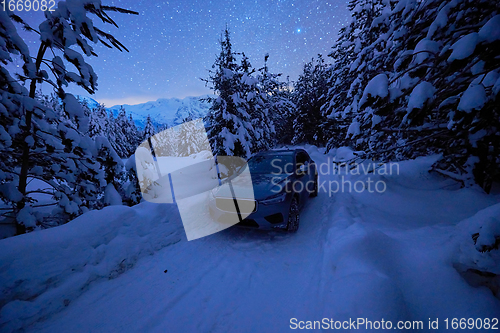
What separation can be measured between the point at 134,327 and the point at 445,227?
516 centimetres

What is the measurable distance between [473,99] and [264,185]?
11.5 feet

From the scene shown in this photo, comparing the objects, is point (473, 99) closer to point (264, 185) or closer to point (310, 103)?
point (264, 185)

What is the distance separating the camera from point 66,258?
2939 millimetres

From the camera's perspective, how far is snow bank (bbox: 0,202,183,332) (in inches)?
93.0

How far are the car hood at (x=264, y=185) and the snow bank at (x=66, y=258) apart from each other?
1514 millimetres

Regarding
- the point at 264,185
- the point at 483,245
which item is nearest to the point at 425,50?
the point at 483,245

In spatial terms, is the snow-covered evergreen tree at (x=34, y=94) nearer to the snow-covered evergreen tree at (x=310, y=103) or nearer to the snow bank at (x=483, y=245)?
the snow bank at (x=483, y=245)

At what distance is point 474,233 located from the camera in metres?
1.99

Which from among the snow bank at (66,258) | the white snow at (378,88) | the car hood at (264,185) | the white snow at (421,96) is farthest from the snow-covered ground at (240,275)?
the white snow at (378,88)

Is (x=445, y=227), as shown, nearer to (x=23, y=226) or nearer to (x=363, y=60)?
(x=363, y=60)

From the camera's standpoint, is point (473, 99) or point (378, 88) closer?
point (473, 99)

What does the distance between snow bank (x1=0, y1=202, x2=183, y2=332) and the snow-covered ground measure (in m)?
0.01

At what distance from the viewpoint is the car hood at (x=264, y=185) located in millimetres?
4249

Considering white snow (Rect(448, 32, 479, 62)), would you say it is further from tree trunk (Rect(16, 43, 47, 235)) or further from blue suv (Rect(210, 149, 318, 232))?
tree trunk (Rect(16, 43, 47, 235))
